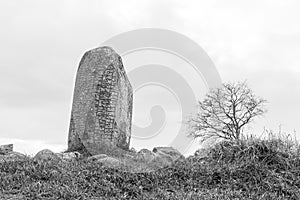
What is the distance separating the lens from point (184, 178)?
7.86 meters

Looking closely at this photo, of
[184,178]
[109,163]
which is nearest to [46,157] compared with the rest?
[109,163]

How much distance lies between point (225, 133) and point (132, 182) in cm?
1428

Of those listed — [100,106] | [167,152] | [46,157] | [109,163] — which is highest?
[100,106]

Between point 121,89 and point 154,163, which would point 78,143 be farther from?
point 154,163

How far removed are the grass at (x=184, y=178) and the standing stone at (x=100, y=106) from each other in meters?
4.34

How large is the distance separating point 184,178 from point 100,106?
19.6 feet

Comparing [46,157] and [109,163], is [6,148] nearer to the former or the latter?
[46,157]

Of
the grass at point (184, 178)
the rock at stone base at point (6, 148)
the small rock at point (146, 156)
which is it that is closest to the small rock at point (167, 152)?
the small rock at point (146, 156)

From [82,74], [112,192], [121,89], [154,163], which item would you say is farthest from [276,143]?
[82,74]

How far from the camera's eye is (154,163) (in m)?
9.22

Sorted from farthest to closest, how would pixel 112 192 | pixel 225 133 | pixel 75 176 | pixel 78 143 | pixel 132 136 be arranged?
pixel 225 133 → pixel 132 136 → pixel 78 143 → pixel 75 176 → pixel 112 192

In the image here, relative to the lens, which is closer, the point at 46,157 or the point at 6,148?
the point at 46,157

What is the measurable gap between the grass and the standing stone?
171 inches

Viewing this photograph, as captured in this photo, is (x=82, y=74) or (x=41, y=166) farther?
(x=82, y=74)
